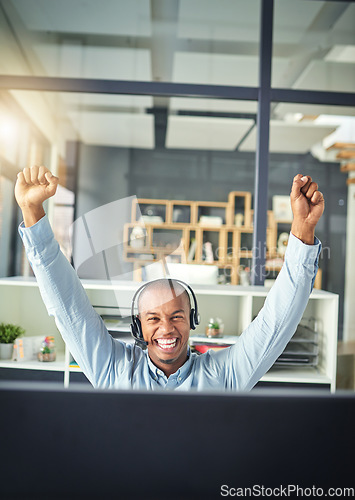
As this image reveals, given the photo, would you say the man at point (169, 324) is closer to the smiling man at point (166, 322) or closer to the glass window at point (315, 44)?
the smiling man at point (166, 322)

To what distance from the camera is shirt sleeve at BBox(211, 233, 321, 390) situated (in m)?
0.75

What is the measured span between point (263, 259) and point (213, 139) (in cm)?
388

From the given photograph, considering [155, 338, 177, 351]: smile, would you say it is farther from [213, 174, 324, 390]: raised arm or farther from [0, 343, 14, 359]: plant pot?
[0, 343, 14, 359]: plant pot

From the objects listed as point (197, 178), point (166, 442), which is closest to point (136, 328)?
point (166, 442)

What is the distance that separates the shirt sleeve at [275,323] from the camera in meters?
0.75

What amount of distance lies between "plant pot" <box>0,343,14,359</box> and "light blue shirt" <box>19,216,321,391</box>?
1.62 m

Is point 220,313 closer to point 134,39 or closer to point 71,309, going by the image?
point 71,309

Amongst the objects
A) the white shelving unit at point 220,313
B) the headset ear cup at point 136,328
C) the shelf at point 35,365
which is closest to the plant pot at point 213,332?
the white shelving unit at point 220,313

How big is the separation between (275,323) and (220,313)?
5.89 ft

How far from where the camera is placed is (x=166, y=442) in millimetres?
275

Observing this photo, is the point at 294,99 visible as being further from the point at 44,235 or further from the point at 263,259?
the point at 44,235

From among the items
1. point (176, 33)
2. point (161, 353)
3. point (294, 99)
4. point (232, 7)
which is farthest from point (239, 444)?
point (176, 33)

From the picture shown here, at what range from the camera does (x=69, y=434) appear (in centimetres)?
27

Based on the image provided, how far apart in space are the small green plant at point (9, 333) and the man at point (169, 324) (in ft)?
5.22
